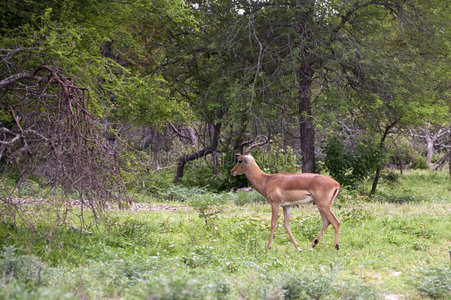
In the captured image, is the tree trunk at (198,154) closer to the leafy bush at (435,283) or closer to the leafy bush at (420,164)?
the leafy bush at (435,283)

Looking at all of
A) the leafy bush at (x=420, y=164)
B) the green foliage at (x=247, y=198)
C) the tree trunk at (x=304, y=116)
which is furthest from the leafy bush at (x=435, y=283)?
the leafy bush at (x=420, y=164)

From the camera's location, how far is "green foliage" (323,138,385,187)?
1897 cm

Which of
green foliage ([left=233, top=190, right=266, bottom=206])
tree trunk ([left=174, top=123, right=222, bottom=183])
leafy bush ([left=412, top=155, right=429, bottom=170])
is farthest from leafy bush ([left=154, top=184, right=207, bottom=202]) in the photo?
leafy bush ([left=412, top=155, right=429, bottom=170])

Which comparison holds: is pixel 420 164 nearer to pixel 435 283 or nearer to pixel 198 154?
pixel 198 154

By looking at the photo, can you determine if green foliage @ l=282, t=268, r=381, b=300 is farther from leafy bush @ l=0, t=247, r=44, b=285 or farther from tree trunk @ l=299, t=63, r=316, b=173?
tree trunk @ l=299, t=63, r=316, b=173

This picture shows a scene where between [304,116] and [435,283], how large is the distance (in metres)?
9.62

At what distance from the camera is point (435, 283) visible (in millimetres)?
6879

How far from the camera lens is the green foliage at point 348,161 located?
747 inches

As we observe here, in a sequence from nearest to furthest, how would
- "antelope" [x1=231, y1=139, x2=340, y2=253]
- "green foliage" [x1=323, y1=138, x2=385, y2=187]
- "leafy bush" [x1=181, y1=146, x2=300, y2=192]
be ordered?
"antelope" [x1=231, y1=139, x2=340, y2=253] < "green foliage" [x1=323, y1=138, x2=385, y2=187] < "leafy bush" [x1=181, y1=146, x2=300, y2=192]

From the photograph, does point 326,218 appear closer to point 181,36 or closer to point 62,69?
point 62,69

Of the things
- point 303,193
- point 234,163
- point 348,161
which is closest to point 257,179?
point 303,193

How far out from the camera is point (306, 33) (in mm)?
15531

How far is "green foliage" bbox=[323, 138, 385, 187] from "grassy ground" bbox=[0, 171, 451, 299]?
4388 mm

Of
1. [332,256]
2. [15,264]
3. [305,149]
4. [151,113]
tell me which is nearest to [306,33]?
[305,149]
